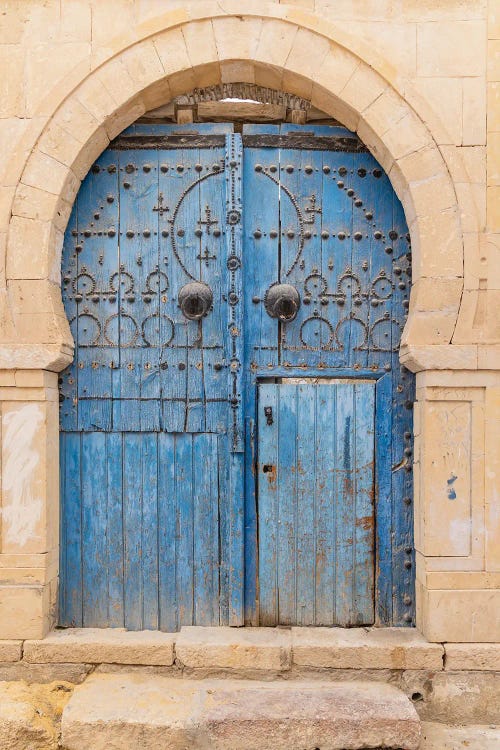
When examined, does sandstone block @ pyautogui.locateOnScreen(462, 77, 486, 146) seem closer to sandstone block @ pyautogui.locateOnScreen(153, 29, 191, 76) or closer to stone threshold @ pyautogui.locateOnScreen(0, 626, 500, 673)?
sandstone block @ pyautogui.locateOnScreen(153, 29, 191, 76)

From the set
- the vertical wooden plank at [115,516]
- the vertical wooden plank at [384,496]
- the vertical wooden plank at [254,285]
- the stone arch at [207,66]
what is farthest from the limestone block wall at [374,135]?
the vertical wooden plank at [254,285]

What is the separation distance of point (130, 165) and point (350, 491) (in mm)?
2411

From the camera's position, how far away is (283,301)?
3.93 meters

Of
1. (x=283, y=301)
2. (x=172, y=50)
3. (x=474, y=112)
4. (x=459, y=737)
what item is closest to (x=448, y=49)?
(x=474, y=112)

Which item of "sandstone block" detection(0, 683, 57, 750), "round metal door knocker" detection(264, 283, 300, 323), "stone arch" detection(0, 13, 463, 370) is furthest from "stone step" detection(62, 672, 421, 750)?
"round metal door knocker" detection(264, 283, 300, 323)

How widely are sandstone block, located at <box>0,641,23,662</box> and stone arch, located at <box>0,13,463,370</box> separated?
1566 millimetres

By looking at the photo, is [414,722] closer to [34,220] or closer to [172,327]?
[172,327]

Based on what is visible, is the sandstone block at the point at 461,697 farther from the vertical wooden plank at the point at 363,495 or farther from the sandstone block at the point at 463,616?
the vertical wooden plank at the point at 363,495

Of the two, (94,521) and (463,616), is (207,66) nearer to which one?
(94,521)

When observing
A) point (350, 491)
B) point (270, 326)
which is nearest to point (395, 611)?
point (350, 491)

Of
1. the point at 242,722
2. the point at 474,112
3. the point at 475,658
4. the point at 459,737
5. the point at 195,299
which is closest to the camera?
the point at 242,722

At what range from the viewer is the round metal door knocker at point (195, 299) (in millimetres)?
3924

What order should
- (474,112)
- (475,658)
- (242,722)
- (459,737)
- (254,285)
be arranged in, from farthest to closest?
(254,285)
(474,112)
(475,658)
(459,737)
(242,722)

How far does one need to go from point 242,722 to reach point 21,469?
180 centimetres
